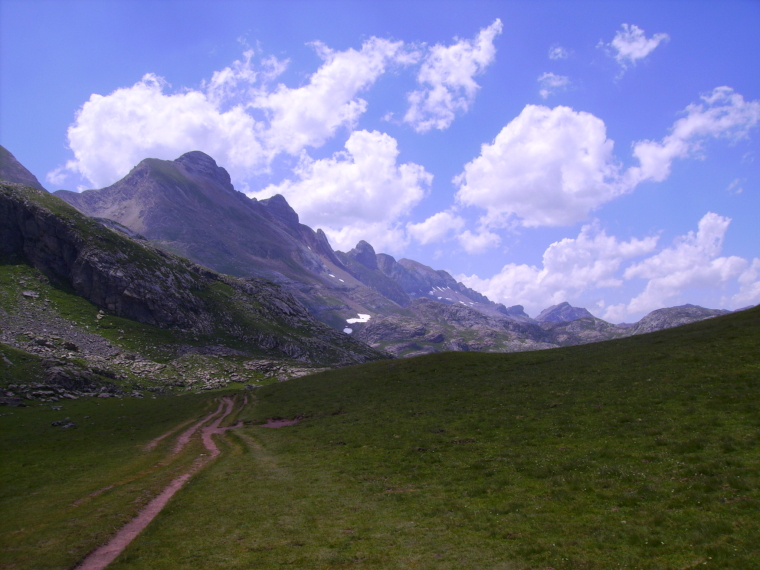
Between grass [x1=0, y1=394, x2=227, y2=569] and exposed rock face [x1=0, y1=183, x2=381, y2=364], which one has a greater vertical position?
exposed rock face [x1=0, y1=183, x2=381, y2=364]

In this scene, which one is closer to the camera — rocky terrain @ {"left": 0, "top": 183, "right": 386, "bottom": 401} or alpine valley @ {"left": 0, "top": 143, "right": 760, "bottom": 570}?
alpine valley @ {"left": 0, "top": 143, "right": 760, "bottom": 570}

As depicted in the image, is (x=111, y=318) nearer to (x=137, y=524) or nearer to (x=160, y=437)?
(x=160, y=437)

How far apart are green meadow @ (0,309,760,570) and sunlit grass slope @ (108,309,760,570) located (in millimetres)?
128

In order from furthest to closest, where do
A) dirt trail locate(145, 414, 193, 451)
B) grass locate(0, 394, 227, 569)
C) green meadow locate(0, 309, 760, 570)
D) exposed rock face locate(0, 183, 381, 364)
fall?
exposed rock face locate(0, 183, 381, 364) → dirt trail locate(145, 414, 193, 451) → grass locate(0, 394, 227, 569) → green meadow locate(0, 309, 760, 570)

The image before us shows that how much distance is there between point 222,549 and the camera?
63.8ft

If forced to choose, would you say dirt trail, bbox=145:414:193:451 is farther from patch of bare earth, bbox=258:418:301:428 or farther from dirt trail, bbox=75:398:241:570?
patch of bare earth, bbox=258:418:301:428

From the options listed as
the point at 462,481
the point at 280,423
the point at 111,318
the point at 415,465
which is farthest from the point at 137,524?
the point at 111,318

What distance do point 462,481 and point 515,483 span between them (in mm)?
3680

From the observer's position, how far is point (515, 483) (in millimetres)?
24766

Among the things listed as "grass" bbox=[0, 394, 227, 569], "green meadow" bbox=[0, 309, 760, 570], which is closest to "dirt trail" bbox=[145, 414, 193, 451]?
"grass" bbox=[0, 394, 227, 569]

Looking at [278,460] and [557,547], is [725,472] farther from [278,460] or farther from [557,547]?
[278,460]

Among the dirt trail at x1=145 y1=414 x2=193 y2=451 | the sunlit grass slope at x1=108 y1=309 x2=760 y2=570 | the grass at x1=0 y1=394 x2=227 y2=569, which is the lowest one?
the dirt trail at x1=145 y1=414 x2=193 y2=451

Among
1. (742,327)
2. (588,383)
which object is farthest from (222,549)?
(742,327)

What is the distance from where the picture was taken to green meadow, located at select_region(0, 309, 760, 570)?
1719cm
